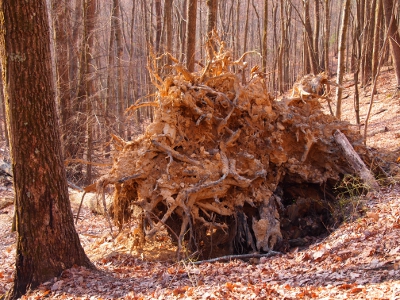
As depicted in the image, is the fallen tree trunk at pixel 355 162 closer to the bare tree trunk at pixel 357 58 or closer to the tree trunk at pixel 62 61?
the bare tree trunk at pixel 357 58

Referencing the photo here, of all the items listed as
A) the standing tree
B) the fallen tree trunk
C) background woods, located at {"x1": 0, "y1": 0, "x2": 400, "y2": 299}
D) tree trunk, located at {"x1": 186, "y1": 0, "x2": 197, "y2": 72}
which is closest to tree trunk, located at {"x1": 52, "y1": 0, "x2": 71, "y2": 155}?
tree trunk, located at {"x1": 186, "y1": 0, "x2": 197, "y2": 72}

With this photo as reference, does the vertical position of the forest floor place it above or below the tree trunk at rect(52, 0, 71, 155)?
below

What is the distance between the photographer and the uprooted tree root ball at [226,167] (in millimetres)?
5691

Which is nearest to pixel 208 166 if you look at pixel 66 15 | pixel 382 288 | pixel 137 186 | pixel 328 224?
pixel 137 186

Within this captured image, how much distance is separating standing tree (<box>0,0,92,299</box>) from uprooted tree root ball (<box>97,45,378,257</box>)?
1.36 m

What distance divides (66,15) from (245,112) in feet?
24.1

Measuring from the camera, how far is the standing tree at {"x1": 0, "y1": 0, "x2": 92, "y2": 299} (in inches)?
152

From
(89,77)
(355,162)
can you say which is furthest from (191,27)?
(355,162)

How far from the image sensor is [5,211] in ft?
29.5

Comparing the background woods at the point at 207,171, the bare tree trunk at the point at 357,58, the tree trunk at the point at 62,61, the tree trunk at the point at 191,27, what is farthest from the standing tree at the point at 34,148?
the bare tree trunk at the point at 357,58

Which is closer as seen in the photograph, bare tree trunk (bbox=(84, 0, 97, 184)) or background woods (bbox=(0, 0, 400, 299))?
background woods (bbox=(0, 0, 400, 299))

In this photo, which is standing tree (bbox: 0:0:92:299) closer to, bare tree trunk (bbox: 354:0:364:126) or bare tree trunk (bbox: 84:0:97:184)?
bare tree trunk (bbox: 84:0:97:184)

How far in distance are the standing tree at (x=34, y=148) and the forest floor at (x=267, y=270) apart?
315 mm

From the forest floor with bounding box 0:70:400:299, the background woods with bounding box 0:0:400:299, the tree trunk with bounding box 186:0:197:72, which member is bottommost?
the forest floor with bounding box 0:70:400:299
